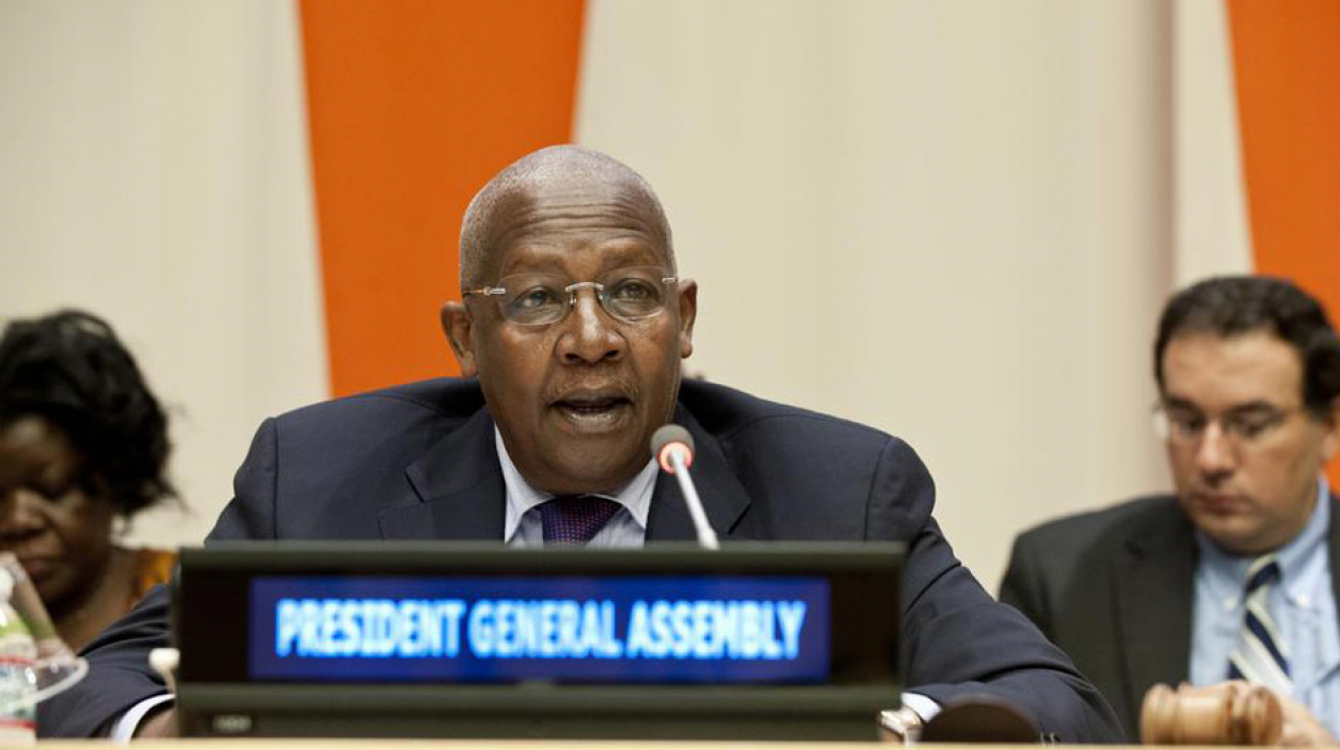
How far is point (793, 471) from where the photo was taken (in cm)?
221

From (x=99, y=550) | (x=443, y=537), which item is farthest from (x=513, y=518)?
(x=99, y=550)

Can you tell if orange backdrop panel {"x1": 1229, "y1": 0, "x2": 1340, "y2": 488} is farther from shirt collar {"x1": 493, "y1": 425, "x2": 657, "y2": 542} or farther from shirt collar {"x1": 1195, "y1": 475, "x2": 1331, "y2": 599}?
shirt collar {"x1": 493, "y1": 425, "x2": 657, "y2": 542}

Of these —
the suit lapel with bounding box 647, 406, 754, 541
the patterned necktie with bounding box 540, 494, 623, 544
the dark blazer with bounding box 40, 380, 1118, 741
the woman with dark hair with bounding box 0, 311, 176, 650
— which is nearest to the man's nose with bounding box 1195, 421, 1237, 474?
the dark blazer with bounding box 40, 380, 1118, 741

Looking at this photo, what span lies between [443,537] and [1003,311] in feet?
7.02

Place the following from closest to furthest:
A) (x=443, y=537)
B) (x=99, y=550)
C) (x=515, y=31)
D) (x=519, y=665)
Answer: (x=519, y=665) → (x=443, y=537) → (x=99, y=550) → (x=515, y=31)

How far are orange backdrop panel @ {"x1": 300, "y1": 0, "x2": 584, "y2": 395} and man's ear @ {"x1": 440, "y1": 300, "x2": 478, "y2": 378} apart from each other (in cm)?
155

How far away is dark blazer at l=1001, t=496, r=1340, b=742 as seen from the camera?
3469 millimetres

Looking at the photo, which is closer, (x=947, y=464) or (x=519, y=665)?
(x=519, y=665)

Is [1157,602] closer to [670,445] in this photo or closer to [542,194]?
[542,194]

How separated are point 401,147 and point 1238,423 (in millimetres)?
1822

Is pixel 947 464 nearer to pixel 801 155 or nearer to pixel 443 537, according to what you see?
pixel 801 155

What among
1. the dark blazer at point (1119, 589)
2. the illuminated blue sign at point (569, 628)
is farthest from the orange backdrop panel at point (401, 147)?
the illuminated blue sign at point (569, 628)

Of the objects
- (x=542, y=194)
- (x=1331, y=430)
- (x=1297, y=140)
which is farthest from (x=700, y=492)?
(x=1297, y=140)

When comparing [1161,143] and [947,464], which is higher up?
[1161,143]
